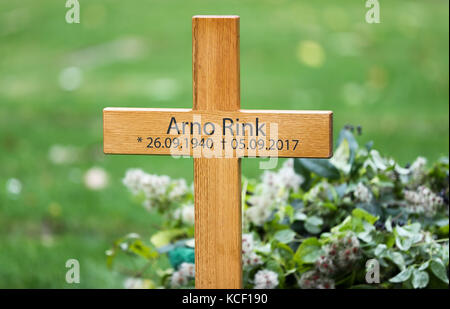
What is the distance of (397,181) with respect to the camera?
3178 mm

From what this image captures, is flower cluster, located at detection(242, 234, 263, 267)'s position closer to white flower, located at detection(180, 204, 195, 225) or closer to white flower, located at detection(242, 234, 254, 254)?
white flower, located at detection(242, 234, 254, 254)

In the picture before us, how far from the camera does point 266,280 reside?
2.84 m

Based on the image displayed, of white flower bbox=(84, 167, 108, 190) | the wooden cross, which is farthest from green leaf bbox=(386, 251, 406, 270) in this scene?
white flower bbox=(84, 167, 108, 190)

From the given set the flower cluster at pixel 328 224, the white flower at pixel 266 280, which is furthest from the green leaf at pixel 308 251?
the white flower at pixel 266 280

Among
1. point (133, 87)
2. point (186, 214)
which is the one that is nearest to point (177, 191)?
point (186, 214)

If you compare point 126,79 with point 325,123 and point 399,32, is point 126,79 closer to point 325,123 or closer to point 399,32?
point 399,32

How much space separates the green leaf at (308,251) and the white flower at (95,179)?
2.29 meters

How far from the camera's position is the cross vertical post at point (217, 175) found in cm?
252

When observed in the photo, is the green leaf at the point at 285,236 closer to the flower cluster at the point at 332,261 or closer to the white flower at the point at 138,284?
the flower cluster at the point at 332,261

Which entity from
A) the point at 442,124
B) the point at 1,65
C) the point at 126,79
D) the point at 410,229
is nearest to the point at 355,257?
the point at 410,229

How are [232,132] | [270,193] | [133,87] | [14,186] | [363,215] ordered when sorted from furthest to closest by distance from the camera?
[133,87] → [14,186] → [270,193] → [363,215] → [232,132]

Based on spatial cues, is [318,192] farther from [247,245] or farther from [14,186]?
[14,186]

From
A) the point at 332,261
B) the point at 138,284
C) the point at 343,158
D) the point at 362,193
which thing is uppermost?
the point at 343,158

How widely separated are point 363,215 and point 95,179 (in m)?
2.51
